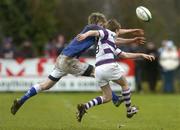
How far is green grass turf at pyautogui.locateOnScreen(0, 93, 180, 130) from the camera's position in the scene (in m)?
15.0

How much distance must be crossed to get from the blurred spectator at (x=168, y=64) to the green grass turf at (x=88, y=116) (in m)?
4.29

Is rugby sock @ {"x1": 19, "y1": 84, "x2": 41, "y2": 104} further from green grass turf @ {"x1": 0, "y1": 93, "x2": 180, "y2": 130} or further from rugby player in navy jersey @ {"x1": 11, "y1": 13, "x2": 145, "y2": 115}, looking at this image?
green grass turf @ {"x1": 0, "y1": 93, "x2": 180, "y2": 130}

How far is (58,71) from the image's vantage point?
15.8 m

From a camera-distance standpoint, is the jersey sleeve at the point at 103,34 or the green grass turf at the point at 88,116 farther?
the green grass turf at the point at 88,116

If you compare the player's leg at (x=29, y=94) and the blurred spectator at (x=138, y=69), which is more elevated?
the blurred spectator at (x=138, y=69)

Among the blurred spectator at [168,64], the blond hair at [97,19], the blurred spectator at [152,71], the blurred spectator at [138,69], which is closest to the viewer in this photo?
the blond hair at [97,19]

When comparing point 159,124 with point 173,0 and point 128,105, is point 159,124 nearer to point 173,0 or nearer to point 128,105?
point 128,105

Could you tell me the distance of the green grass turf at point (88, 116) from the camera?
592 inches

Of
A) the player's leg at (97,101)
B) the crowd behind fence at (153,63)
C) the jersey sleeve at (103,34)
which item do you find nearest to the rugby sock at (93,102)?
the player's leg at (97,101)

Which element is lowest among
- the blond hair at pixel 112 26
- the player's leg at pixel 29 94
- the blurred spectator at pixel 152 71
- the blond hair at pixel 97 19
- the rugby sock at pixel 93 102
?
the rugby sock at pixel 93 102

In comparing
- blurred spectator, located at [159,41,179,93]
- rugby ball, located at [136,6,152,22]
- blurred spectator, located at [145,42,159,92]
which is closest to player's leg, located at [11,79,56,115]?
rugby ball, located at [136,6,152,22]

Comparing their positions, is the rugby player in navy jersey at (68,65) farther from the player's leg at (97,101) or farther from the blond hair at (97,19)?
the player's leg at (97,101)

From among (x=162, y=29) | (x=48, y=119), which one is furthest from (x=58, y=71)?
(x=162, y=29)

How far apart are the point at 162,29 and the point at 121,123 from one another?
36142 mm
